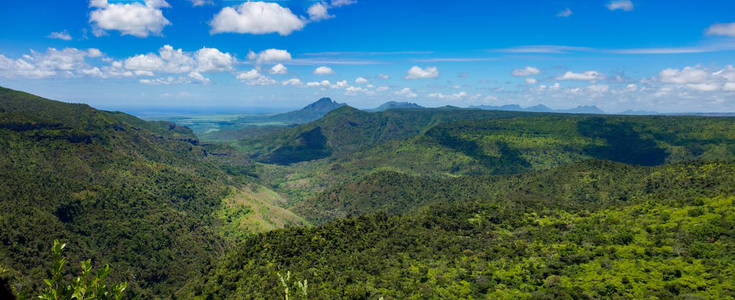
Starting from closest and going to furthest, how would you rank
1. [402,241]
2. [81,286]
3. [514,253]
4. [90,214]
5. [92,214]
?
[81,286], [514,253], [402,241], [90,214], [92,214]

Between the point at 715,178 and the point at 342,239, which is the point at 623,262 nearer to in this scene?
the point at 342,239

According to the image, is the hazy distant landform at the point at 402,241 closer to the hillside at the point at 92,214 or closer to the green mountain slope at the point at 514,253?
the green mountain slope at the point at 514,253

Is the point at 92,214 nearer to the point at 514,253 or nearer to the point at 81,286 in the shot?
the point at 514,253

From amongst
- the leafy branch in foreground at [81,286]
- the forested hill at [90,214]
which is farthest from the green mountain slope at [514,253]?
the forested hill at [90,214]

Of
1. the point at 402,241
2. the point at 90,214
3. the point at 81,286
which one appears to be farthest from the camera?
the point at 90,214

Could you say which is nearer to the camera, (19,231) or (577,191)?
(19,231)

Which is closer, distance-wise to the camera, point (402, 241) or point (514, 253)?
point (514, 253)

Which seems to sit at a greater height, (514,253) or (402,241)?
(514,253)

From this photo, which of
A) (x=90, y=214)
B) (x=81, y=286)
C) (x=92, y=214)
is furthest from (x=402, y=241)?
(x=90, y=214)

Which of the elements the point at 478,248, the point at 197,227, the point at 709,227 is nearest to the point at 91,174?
the point at 197,227
